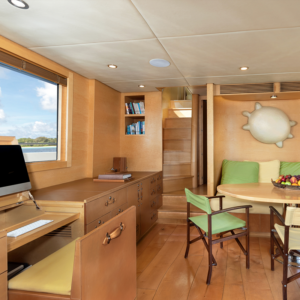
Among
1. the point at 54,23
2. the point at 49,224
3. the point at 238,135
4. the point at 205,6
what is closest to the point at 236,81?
the point at 238,135

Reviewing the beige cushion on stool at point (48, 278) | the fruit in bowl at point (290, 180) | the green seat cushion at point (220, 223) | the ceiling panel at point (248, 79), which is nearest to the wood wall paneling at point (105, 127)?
the ceiling panel at point (248, 79)

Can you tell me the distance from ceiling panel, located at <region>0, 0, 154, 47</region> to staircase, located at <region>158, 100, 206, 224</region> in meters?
2.88

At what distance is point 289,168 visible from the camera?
4316mm

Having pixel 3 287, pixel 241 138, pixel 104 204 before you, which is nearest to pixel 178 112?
pixel 241 138

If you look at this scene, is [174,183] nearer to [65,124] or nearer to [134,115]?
[134,115]

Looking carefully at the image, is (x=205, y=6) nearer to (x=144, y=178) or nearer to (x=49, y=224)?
(x=49, y=224)

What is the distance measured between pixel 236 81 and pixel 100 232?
3.57 metres

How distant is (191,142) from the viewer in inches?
214

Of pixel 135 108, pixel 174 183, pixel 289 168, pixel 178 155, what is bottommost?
pixel 174 183

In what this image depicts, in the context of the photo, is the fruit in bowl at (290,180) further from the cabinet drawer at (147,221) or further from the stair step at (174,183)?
the stair step at (174,183)

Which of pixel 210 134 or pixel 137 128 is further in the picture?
pixel 137 128

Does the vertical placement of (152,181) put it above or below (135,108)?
below

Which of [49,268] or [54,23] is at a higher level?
[54,23]

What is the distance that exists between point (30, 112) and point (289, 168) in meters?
3.84
